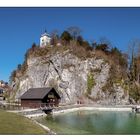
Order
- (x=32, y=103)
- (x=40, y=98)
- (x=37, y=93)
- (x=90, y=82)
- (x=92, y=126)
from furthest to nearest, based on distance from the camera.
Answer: (x=90, y=82) → (x=37, y=93) → (x=32, y=103) → (x=40, y=98) → (x=92, y=126)

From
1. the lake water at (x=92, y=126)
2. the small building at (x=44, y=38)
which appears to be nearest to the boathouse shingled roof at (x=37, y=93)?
the lake water at (x=92, y=126)

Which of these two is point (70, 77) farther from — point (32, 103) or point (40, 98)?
point (40, 98)

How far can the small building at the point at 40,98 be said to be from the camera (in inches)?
1857

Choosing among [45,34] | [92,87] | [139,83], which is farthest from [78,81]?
[45,34]

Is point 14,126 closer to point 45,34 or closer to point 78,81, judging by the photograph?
point 78,81

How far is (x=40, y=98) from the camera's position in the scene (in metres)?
46.8

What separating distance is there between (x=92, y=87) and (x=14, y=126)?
133 feet

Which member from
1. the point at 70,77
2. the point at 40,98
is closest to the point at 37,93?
the point at 40,98

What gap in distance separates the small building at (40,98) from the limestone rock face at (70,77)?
9.70 m

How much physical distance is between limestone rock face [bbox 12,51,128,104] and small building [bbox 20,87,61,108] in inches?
382

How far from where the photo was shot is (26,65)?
71.6m

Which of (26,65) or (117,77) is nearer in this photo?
(117,77)

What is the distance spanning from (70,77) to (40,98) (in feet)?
55.3
